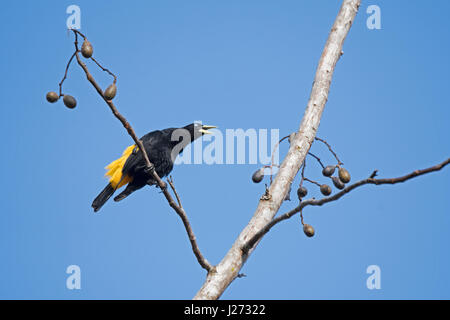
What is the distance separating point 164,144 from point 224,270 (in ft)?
9.85

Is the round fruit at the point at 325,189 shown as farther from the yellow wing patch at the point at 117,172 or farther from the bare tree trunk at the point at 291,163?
the yellow wing patch at the point at 117,172

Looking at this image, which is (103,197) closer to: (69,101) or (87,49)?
(69,101)

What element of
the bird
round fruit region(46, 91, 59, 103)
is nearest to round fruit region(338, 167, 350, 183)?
round fruit region(46, 91, 59, 103)

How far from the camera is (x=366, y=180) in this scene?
2.38m

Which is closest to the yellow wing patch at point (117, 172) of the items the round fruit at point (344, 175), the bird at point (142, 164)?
the bird at point (142, 164)

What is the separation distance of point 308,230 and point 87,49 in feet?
6.63

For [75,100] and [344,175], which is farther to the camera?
[344,175]

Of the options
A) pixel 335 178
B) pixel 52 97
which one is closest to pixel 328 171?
pixel 335 178

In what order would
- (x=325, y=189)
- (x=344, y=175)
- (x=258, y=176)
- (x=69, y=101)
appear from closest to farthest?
1. (x=69, y=101)
2. (x=344, y=175)
3. (x=325, y=189)
4. (x=258, y=176)

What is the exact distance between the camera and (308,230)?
11.9ft

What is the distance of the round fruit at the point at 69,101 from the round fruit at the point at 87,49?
1.36 feet

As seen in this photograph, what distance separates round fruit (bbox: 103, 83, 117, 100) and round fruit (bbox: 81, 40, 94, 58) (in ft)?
0.79
